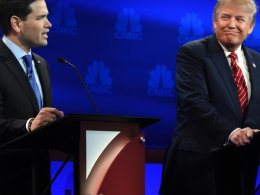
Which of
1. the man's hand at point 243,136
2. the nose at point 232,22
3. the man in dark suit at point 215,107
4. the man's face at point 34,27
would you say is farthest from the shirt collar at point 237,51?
the man's face at point 34,27

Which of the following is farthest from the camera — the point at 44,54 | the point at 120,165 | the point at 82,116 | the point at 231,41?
the point at 44,54

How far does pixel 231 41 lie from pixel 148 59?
1.72m

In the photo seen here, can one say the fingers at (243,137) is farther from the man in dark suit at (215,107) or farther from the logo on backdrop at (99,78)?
the logo on backdrop at (99,78)

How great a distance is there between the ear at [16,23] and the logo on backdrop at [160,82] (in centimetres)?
200

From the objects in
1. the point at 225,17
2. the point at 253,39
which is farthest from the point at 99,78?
the point at 225,17

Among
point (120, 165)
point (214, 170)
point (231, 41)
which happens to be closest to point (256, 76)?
point (231, 41)

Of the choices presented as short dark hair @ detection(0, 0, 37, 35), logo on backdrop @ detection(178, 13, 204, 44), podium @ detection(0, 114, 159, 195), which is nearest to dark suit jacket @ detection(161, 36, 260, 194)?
podium @ detection(0, 114, 159, 195)

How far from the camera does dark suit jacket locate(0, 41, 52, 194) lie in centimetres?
257

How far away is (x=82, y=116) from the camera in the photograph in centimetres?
218

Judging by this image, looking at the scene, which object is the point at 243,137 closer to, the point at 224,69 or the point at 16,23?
the point at 224,69

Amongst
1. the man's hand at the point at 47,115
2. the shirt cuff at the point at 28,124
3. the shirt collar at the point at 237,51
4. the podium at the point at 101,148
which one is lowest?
the podium at the point at 101,148

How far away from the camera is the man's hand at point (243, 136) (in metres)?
2.56

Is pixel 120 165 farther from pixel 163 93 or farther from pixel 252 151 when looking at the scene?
pixel 163 93

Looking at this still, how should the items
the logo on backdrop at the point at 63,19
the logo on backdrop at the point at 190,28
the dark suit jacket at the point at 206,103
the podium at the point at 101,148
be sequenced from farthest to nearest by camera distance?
the logo on backdrop at the point at 190,28 < the logo on backdrop at the point at 63,19 < the dark suit jacket at the point at 206,103 < the podium at the point at 101,148
